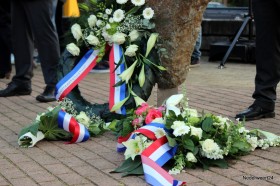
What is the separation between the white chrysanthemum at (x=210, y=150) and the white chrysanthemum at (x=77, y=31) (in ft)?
5.60

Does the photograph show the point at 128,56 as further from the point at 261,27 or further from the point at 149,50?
the point at 261,27

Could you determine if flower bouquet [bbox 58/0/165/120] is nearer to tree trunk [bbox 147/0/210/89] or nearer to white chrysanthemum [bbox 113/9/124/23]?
white chrysanthemum [bbox 113/9/124/23]

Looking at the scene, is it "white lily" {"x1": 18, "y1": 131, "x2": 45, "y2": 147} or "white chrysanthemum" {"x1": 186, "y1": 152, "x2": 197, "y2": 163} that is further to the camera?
"white lily" {"x1": 18, "y1": 131, "x2": 45, "y2": 147}

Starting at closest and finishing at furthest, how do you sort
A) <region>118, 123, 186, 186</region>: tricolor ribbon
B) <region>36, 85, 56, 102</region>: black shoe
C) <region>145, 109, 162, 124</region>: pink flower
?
<region>118, 123, 186, 186</region>: tricolor ribbon, <region>145, 109, 162, 124</region>: pink flower, <region>36, 85, 56, 102</region>: black shoe

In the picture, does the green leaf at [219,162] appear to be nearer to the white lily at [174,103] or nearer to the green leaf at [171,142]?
the green leaf at [171,142]

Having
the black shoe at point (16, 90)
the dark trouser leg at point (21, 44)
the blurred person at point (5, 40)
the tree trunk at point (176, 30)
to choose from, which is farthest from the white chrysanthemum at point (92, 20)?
the blurred person at point (5, 40)

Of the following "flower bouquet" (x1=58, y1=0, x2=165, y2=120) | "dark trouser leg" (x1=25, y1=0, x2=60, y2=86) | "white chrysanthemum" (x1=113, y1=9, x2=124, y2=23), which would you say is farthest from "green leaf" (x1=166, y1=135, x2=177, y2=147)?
"dark trouser leg" (x1=25, y1=0, x2=60, y2=86)

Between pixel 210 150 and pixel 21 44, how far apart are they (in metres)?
3.65

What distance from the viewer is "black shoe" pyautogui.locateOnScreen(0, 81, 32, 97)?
7398 mm

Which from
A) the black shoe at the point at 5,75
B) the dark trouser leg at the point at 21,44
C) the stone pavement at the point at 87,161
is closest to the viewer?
the stone pavement at the point at 87,161

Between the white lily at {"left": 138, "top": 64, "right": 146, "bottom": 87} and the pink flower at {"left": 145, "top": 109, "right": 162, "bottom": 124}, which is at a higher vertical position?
the white lily at {"left": 138, "top": 64, "right": 146, "bottom": 87}

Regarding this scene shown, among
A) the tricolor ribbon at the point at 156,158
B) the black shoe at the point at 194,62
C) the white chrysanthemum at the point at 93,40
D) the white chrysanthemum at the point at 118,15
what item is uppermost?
the white chrysanthemum at the point at 118,15

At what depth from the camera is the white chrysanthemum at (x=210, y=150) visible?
4.36 meters

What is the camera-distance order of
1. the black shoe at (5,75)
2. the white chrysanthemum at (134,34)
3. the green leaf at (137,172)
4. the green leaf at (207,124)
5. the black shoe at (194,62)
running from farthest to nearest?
1. the black shoe at (194,62)
2. the black shoe at (5,75)
3. the white chrysanthemum at (134,34)
4. the green leaf at (207,124)
5. the green leaf at (137,172)
